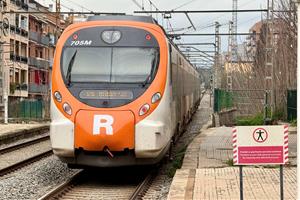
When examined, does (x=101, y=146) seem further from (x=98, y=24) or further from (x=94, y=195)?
(x=98, y=24)

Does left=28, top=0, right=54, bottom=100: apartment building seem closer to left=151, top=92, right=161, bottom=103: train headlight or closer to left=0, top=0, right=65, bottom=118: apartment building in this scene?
left=0, top=0, right=65, bottom=118: apartment building

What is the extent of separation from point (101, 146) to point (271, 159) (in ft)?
12.8

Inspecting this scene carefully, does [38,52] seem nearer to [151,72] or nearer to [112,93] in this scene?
[151,72]

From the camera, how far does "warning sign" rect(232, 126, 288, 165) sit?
303 inches

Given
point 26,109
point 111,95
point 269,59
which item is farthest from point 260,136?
point 26,109

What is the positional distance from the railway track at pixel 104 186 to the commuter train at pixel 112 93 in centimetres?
51

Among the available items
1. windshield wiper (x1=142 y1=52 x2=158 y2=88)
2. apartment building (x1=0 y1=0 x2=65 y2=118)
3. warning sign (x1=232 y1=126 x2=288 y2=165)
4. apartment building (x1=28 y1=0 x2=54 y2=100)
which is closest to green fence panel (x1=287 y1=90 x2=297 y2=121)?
windshield wiper (x1=142 y1=52 x2=158 y2=88)

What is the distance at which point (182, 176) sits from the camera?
38.0ft

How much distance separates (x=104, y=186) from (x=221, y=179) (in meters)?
2.31

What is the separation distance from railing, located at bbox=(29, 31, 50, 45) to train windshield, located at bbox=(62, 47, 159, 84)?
54591mm

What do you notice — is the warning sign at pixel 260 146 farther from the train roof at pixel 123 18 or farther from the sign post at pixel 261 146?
the train roof at pixel 123 18

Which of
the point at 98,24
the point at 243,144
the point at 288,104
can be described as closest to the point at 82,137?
the point at 98,24

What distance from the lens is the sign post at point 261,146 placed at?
25.2ft

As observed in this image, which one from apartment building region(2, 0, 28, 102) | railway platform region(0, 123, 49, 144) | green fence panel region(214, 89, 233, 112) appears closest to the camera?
railway platform region(0, 123, 49, 144)
